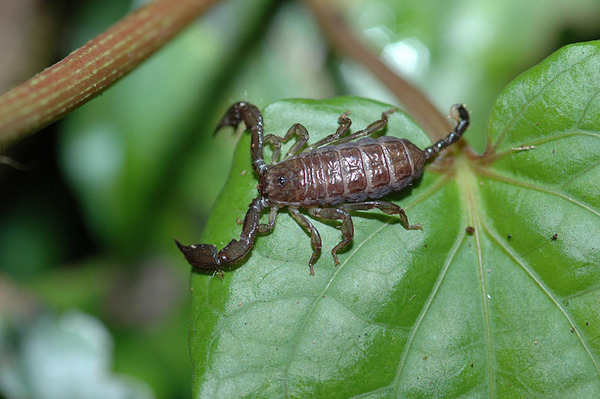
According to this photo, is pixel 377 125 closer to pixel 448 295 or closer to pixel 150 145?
pixel 448 295

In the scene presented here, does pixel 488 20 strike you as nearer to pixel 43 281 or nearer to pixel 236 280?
pixel 236 280

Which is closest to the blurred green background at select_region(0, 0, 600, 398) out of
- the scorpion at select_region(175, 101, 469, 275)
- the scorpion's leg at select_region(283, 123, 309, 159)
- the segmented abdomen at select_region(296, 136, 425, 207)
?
the scorpion at select_region(175, 101, 469, 275)

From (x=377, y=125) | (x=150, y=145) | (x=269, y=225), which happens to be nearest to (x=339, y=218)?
(x=269, y=225)

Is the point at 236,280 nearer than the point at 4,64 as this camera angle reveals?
Yes

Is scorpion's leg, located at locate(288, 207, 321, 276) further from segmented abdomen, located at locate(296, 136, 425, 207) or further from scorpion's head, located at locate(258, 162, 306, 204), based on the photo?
segmented abdomen, located at locate(296, 136, 425, 207)

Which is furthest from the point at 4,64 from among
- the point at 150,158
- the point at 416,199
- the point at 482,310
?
the point at 482,310

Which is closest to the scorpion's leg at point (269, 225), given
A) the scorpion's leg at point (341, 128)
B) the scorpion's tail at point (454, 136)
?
the scorpion's leg at point (341, 128)

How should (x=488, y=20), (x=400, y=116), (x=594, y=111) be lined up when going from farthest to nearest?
(x=488, y=20) → (x=400, y=116) → (x=594, y=111)
